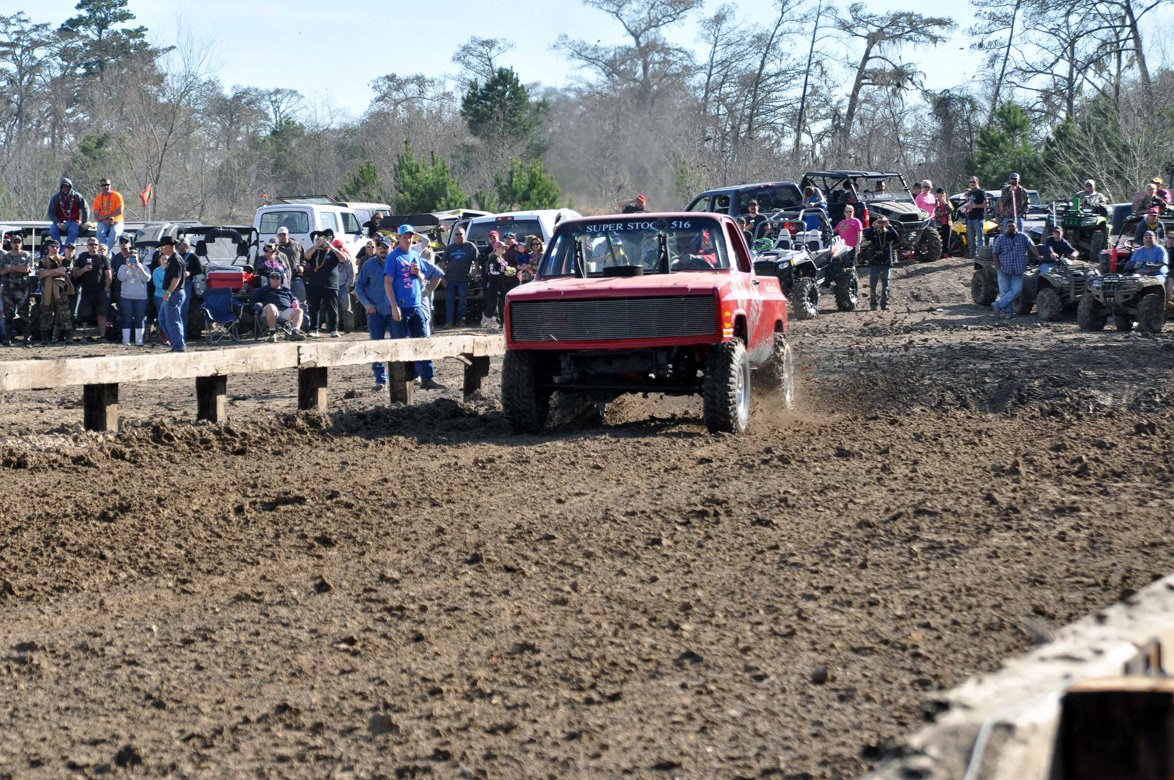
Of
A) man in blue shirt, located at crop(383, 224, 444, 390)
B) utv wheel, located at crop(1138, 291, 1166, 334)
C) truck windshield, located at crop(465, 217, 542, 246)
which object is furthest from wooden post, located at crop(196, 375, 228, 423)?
truck windshield, located at crop(465, 217, 542, 246)

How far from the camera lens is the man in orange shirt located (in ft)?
70.8

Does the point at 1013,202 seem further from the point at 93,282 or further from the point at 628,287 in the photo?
the point at 628,287

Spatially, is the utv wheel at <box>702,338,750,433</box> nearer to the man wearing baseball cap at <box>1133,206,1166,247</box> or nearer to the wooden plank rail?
the wooden plank rail

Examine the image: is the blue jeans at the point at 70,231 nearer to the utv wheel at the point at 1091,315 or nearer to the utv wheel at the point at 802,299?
the utv wheel at the point at 802,299

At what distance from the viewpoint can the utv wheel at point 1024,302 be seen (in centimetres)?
2152

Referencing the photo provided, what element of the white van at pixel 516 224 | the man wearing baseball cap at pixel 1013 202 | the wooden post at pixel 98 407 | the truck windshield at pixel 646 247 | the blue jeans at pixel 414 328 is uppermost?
the man wearing baseball cap at pixel 1013 202

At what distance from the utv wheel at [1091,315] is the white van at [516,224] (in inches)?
342

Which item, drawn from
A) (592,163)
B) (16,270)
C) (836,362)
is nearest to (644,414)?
(836,362)

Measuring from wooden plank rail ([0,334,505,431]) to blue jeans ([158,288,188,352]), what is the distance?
17.6ft

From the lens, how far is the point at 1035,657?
2533 millimetres

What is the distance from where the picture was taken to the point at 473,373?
14.1 m

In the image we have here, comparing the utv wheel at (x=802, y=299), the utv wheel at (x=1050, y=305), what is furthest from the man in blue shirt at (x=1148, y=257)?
the utv wheel at (x=802, y=299)

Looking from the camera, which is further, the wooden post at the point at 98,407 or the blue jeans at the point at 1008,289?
the blue jeans at the point at 1008,289

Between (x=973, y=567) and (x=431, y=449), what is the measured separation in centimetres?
507
